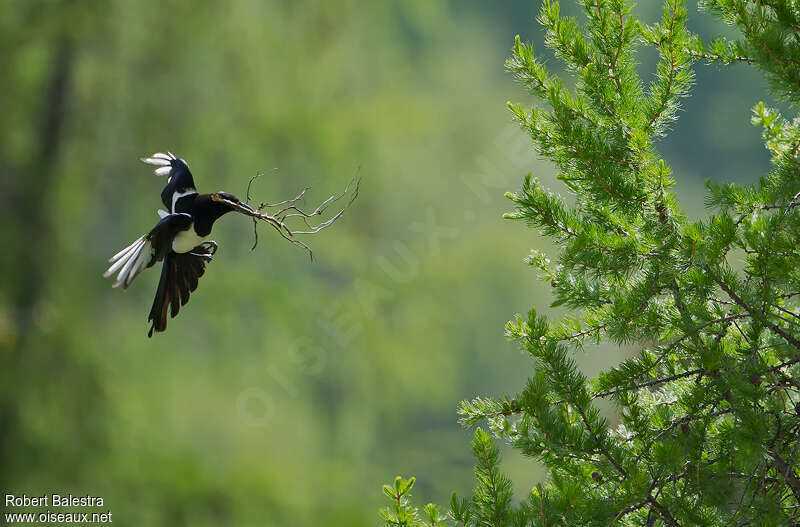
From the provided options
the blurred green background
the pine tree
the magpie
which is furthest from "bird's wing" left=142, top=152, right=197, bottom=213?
the blurred green background

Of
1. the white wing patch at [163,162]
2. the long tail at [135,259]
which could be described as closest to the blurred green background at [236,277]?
the white wing patch at [163,162]

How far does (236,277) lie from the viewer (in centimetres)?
361

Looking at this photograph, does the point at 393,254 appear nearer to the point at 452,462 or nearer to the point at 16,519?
the point at 452,462

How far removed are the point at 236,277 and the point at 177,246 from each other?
299 cm

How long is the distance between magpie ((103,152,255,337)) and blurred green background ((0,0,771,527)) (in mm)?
2479

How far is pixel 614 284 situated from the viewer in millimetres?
827

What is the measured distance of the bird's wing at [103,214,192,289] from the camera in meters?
0.63

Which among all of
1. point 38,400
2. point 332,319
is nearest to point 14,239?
point 38,400

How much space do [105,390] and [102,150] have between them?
118 centimetres

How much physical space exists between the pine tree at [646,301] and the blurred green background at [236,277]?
244cm

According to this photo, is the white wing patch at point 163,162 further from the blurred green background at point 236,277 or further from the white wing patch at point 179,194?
the blurred green background at point 236,277

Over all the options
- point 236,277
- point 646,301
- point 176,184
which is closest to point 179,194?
point 176,184

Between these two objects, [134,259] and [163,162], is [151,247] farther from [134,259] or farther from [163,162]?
[163,162]

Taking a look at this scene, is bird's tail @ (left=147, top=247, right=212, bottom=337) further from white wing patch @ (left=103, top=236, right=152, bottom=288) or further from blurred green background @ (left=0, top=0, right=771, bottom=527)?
blurred green background @ (left=0, top=0, right=771, bottom=527)
